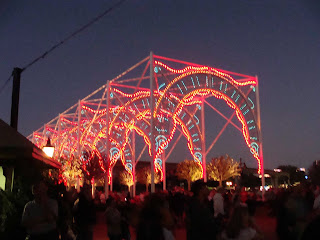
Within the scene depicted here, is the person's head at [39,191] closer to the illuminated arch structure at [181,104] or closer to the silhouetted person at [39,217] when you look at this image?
the silhouetted person at [39,217]

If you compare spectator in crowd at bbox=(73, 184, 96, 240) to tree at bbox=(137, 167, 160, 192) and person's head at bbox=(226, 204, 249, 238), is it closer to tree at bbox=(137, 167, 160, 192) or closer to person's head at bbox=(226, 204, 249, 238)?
person's head at bbox=(226, 204, 249, 238)

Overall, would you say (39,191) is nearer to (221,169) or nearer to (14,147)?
(14,147)

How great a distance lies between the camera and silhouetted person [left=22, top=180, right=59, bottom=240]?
5160 millimetres

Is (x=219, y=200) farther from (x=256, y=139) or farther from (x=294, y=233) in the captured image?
(x=256, y=139)

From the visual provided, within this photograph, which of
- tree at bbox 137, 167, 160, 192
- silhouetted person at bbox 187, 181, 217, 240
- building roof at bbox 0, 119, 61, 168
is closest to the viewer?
silhouetted person at bbox 187, 181, 217, 240

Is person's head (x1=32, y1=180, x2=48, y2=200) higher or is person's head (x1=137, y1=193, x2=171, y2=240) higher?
person's head (x1=32, y1=180, x2=48, y2=200)

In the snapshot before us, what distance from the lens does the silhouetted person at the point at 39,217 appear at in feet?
16.9

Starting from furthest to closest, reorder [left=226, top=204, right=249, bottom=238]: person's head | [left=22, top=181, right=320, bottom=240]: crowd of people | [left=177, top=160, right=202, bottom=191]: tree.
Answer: [left=177, top=160, right=202, bottom=191]: tree → [left=226, top=204, right=249, bottom=238]: person's head → [left=22, top=181, right=320, bottom=240]: crowd of people

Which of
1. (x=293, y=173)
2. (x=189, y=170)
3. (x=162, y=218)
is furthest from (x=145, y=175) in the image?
(x=162, y=218)

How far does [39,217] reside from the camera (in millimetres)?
5172

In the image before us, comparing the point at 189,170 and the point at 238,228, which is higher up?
the point at 189,170

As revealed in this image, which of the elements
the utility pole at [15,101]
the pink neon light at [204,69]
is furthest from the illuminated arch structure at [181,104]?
the utility pole at [15,101]

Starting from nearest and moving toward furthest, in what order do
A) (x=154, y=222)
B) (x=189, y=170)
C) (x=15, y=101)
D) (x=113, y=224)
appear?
1. (x=154, y=222)
2. (x=113, y=224)
3. (x=15, y=101)
4. (x=189, y=170)

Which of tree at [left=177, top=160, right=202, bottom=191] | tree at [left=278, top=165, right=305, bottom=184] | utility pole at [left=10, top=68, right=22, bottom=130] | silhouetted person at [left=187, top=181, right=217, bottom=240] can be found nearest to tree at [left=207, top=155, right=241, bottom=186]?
tree at [left=177, top=160, right=202, bottom=191]
